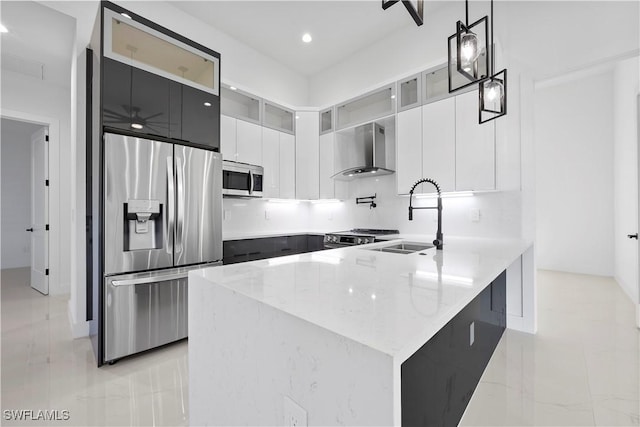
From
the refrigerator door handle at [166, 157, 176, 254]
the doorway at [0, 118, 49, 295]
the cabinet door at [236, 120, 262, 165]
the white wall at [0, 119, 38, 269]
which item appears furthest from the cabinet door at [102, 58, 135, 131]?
the white wall at [0, 119, 38, 269]

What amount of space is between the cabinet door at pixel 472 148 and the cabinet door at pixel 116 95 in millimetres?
2980

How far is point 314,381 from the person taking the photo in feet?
2.32

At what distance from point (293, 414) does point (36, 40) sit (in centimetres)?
471

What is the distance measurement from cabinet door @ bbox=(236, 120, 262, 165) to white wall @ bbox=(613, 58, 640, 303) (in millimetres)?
4205

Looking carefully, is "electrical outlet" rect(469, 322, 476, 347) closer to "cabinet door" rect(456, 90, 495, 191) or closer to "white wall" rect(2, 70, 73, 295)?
"cabinet door" rect(456, 90, 495, 191)

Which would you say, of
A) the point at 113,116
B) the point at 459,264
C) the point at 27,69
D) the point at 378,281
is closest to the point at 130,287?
the point at 113,116

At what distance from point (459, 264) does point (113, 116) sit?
2.60 meters

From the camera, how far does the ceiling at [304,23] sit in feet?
10.8

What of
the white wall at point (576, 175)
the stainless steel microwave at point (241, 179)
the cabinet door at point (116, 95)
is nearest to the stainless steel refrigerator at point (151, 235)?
the cabinet door at point (116, 95)

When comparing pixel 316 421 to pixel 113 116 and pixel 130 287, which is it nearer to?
pixel 130 287

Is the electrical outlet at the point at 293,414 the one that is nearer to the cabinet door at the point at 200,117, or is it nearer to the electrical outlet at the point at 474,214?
the cabinet door at the point at 200,117

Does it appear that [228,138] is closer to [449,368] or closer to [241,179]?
[241,179]

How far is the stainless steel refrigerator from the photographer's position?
2.20 m

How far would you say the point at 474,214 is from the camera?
305cm
